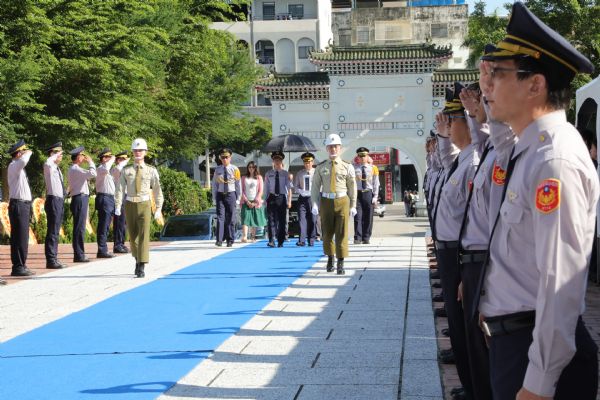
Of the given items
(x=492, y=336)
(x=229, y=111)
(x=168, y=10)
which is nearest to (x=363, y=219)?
(x=168, y=10)

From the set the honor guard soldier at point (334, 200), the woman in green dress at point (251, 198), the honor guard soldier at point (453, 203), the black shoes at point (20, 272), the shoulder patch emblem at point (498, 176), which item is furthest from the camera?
the woman in green dress at point (251, 198)

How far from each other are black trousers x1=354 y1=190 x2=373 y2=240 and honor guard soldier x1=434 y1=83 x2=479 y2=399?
13297mm

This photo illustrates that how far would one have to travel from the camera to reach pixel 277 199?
762 inches

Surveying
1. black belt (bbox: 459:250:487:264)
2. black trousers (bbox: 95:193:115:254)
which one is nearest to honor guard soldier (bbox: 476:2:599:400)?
black belt (bbox: 459:250:487:264)

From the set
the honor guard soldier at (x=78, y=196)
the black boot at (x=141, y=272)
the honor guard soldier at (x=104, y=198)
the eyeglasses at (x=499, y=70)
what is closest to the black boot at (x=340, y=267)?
the black boot at (x=141, y=272)

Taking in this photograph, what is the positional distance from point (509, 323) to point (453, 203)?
9.40 ft

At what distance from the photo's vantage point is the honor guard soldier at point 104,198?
1755cm

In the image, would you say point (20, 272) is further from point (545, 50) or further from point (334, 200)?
point (545, 50)

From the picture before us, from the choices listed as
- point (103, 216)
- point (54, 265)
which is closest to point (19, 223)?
point (54, 265)

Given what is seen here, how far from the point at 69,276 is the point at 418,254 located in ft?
21.1

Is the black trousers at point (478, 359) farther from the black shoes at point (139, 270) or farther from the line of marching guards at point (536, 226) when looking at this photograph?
the black shoes at point (139, 270)

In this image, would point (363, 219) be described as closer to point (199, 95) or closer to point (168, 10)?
point (168, 10)

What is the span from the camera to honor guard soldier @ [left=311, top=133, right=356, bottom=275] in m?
13.2

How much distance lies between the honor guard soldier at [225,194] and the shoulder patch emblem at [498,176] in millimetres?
15621
